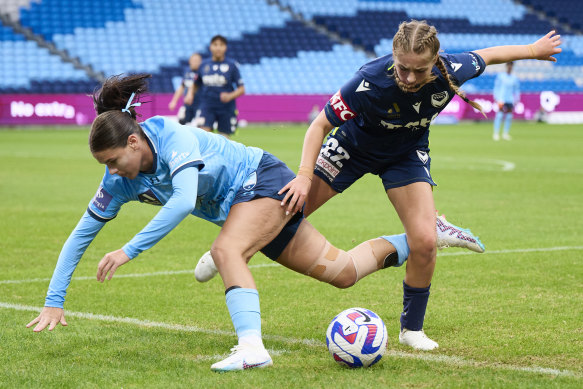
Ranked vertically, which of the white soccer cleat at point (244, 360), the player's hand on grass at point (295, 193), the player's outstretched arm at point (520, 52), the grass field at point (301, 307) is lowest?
the grass field at point (301, 307)

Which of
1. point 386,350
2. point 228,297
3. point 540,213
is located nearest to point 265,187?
point 228,297

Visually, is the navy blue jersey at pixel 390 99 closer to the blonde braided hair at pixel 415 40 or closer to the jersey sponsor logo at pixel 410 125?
the jersey sponsor logo at pixel 410 125

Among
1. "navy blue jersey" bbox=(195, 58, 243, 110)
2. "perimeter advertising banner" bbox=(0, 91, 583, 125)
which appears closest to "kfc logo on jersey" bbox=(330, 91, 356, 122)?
"navy blue jersey" bbox=(195, 58, 243, 110)

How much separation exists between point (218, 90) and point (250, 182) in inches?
452

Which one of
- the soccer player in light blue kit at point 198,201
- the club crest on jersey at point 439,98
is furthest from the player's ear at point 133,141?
the club crest on jersey at point 439,98

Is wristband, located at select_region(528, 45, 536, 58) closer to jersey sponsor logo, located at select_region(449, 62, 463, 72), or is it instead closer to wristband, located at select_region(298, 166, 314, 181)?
jersey sponsor logo, located at select_region(449, 62, 463, 72)

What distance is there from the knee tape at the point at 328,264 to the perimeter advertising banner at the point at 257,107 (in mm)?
22732

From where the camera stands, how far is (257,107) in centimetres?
3256

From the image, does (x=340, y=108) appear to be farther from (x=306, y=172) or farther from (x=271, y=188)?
(x=271, y=188)

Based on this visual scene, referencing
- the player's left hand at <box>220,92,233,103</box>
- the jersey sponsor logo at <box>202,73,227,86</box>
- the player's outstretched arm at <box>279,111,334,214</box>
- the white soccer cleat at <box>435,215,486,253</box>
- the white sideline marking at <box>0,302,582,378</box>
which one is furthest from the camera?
the jersey sponsor logo at <box>202,73,227,86</box>

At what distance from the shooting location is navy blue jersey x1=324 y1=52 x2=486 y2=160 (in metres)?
4.69

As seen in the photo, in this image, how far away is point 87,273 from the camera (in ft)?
23.0

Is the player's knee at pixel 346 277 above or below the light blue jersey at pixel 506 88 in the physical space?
above

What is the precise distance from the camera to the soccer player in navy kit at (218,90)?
15797mm
